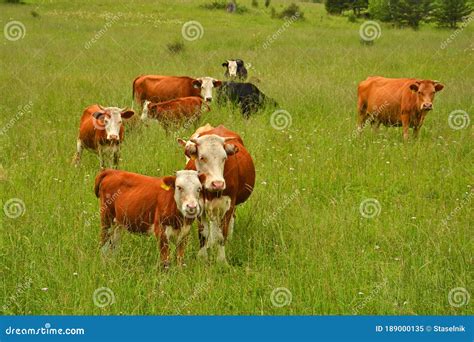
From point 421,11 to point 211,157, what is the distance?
34.3 metres

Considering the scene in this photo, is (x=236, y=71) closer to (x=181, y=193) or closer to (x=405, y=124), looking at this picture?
(x=405, y=124)

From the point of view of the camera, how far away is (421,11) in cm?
3625

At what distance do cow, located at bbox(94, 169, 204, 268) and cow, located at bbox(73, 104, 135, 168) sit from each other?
7.20 ft

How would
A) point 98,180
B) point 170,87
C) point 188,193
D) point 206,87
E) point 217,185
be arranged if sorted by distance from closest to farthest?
point 188,193, point 217,185, point 98,180, point 206,87, point 170,87

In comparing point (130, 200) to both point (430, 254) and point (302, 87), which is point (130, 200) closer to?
point (430, 254)

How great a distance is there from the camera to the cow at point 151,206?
5.02 m

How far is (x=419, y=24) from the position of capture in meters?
36.6

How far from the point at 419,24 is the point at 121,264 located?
3511 centimetres

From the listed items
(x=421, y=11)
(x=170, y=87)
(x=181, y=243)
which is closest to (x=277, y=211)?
(x=181, y=243)

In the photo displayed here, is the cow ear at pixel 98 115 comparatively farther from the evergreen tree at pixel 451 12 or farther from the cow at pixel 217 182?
the evergreen tree at pixel 451 12

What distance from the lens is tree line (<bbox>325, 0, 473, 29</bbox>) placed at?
3134cm

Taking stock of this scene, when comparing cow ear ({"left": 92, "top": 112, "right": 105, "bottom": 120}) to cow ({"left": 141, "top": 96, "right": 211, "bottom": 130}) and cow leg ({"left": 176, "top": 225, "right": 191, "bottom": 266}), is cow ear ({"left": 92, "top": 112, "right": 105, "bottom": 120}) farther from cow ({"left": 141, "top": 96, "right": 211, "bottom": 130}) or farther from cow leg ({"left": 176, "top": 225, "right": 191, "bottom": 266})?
cow leg ({"left": 176, "top": 225, "right": 191, "bottom": 266})

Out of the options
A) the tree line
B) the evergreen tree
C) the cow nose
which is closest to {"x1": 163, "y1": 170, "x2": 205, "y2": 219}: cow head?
the cow nose

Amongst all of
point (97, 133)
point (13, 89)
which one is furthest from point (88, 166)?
point (13, 89)
